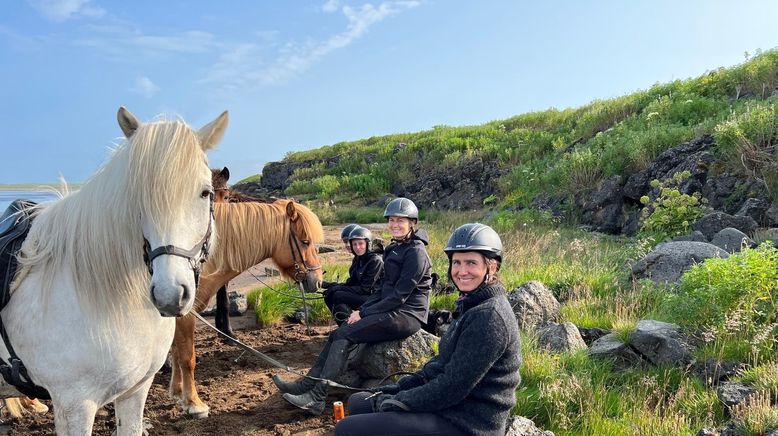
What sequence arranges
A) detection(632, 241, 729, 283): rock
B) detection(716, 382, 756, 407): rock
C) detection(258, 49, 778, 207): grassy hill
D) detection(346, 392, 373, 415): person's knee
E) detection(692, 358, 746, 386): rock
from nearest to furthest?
detection(346, 392, 373, 415): person's knee < detection(716, 382, 756, 407): rock < detection(692, 358, 746, 386): rock < detection(632, 241, 729, 283): rock < detection(258, 49, 778, 207): grassy hill

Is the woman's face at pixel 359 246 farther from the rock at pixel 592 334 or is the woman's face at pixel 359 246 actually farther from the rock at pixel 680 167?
the rock at pixel 680 167

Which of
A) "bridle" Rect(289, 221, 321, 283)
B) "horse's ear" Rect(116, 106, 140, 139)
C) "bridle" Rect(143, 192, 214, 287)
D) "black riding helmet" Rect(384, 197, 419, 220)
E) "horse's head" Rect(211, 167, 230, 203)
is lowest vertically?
"bridle" Rect(289, 221, 321, 283)

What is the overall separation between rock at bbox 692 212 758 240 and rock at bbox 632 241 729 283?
1.66 metres

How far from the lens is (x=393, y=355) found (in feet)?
14.4

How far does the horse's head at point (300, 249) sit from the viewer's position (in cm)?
510

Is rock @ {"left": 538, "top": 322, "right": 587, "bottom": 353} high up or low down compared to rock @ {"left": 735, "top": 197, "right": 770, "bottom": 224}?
down

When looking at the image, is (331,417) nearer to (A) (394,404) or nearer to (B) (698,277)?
(A) (394,404)

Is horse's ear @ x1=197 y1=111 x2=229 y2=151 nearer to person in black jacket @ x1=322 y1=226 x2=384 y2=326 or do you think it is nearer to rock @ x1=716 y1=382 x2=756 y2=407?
person in black jacket @ x1=322 y1=226 x2=384 y2=326

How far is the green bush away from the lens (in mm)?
3963

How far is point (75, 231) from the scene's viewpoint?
239 cm

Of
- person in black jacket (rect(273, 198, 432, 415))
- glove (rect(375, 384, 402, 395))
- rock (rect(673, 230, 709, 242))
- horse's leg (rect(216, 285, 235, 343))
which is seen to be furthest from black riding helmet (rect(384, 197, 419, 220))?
rock (rect(673, 230, 709, 242))

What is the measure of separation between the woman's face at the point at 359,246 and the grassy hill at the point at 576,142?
7.02m

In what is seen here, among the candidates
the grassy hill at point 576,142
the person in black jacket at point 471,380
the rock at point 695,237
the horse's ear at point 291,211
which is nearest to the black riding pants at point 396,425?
the person in black jacket at point 471,380

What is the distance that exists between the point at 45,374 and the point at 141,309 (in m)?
0.51
